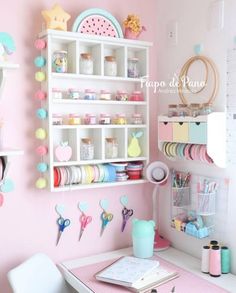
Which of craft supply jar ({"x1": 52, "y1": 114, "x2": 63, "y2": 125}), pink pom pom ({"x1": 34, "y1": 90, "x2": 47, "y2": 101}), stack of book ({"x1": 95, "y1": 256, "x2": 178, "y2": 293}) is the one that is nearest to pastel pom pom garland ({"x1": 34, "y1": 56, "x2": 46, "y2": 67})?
pink pom pom ({"x1": 34, "y1": 90, "x2": 47, "y2": 101})

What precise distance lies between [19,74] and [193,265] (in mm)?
1301

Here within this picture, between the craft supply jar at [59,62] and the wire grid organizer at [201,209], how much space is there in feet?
2.80

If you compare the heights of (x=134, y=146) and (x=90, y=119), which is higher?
(x=90, y=119)

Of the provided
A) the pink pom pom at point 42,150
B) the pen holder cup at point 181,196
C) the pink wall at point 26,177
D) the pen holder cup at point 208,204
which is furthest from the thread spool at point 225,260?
the pink pom pom at point 42,150

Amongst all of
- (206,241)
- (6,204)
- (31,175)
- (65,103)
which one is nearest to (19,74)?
(65,103)

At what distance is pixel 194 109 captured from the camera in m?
1.96

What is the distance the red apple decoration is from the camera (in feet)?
6.30

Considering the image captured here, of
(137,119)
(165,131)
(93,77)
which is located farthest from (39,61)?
(165,131)

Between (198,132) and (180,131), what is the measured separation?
0.41 feet

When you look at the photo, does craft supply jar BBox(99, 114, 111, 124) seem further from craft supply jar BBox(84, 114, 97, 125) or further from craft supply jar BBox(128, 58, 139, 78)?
craft supply jar BBox(128, 58, 139, 78)

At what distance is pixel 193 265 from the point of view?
1982 mm

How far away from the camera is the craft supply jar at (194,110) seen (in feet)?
6.29

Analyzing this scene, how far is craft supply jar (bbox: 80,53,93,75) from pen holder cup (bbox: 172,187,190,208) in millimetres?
780

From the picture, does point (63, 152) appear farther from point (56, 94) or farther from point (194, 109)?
point (194, 109)
